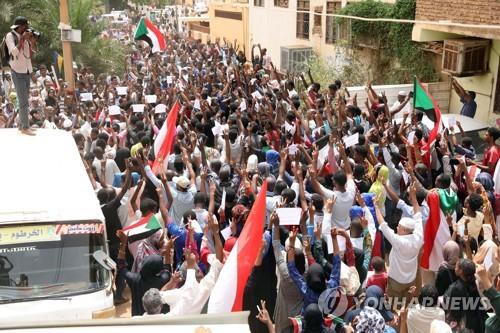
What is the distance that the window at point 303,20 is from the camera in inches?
920

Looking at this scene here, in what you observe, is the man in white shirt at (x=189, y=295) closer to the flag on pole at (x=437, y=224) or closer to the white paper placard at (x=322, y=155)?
the flag on pole at (x=437, y=224)

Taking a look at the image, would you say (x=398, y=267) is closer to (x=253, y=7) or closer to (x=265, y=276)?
(x=265, y=276)

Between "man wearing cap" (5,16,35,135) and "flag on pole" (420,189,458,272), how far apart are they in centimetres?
518

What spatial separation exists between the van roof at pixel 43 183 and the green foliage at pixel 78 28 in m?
15.6

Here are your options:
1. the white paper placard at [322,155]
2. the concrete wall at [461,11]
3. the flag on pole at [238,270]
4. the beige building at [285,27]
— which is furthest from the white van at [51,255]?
the beige building at [285,27]

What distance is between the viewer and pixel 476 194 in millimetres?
6559

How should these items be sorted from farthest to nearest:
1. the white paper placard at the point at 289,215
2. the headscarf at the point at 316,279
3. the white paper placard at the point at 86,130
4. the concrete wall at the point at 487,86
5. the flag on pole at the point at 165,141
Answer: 1. the concrete wall at the point at 487,86
2. the white paper placard at the point at 86,130
3. the flag on pole at the point at 165,141
4. the white paper placard at the point at 289,215
5. the headscarf at the point at 316,279

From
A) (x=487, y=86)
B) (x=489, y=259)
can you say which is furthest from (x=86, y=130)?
(x=487, y=86)

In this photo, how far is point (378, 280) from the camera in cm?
557

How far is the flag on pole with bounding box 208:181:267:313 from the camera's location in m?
5.23

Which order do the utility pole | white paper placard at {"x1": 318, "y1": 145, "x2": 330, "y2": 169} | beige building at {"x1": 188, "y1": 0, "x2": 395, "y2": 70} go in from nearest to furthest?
white paper placard at {"x1": 318, "y1": 145, "x2": 330, "y2": 169}
the utility pole
beige building at {"x1": 188, "y1": 0, "x2": 395, "y2": 70}

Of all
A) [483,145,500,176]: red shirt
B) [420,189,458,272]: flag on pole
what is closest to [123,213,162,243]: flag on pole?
[420,189,458,272]: flag on pole

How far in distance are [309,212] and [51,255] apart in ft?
8.07

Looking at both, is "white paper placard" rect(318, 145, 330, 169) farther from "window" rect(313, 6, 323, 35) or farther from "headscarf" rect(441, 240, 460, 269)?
"window" rect(313, 6, 323, 35)
